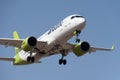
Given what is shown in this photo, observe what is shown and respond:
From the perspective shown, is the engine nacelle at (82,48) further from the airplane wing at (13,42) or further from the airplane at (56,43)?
the airplane wing at (13,42)

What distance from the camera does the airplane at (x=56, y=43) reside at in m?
53.9

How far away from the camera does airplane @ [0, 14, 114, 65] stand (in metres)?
53.9

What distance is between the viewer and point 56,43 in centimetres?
5469

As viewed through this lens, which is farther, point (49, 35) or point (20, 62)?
point (20, 62)

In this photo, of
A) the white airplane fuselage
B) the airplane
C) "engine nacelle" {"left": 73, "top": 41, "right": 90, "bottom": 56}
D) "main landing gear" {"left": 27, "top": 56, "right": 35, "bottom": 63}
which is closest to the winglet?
the airplane

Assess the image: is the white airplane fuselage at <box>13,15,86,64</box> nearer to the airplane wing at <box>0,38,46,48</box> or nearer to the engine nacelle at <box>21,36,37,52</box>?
the airplane wing at <box>0,38,46,48</box>

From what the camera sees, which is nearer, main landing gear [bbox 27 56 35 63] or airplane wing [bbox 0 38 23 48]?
airplane wing [bbox 0 38 23 48]

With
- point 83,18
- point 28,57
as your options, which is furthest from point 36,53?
point 83,18

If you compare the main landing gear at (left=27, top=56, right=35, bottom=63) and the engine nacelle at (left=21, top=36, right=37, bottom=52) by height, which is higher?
the engine nacelle at (left=21, top=36, right=37, bottom=52)

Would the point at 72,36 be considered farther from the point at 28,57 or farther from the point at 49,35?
the point at 28,57

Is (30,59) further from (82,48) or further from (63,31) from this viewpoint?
(82,48)

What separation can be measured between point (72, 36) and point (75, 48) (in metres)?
3.88

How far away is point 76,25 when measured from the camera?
53656mm

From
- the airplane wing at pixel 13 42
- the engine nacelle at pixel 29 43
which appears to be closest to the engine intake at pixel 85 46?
the airplane wing at pixel 13 42
